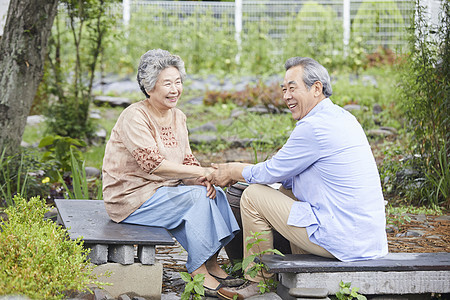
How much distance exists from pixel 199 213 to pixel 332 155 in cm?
84

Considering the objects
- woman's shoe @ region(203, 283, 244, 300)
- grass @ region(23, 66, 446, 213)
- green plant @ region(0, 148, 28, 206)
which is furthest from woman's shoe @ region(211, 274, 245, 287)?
grass @ region(23, 66, 446, 213)

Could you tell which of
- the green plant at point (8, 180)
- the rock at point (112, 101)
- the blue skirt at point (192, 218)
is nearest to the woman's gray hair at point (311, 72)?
the blue skirt at point (192, 218)

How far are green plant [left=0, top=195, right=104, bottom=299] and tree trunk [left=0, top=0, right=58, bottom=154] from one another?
2.56 metres

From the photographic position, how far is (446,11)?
5.34 m

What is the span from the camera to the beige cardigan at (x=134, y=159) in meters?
3.43

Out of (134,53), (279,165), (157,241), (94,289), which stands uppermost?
(134,53)

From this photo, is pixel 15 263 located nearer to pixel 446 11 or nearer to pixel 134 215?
pixel 134 215

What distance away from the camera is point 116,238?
10.2 feet

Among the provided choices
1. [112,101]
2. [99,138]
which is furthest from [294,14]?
[99,138]

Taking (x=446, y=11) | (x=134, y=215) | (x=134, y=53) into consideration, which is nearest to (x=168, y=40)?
(x=134, y=53)

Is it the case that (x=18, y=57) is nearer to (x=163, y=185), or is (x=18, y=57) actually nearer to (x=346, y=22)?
(x=163, y=185)

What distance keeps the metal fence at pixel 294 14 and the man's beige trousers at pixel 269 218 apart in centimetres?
1103

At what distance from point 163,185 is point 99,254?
2.10 feet

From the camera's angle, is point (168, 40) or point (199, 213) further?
point (168, 40)
